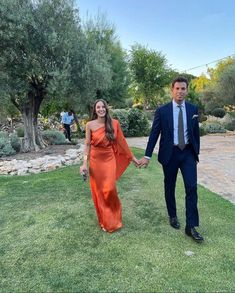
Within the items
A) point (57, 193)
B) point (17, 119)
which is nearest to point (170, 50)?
point (17, 119)

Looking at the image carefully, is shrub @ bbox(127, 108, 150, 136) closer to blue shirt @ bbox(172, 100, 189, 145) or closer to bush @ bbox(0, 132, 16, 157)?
bush @ bbox(0, 132, 16, 157)

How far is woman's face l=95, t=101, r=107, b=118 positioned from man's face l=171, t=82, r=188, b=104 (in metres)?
0.96

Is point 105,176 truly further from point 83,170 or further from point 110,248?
point 110,248

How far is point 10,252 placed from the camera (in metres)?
3.91

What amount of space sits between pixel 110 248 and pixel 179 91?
2025mm

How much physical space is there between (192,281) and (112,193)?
1.55m

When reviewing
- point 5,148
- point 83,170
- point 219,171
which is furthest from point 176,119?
point 5,148

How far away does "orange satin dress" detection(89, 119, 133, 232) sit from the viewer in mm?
4344

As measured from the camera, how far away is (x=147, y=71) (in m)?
27.0

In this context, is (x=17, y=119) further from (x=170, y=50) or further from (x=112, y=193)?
(x=112, y=193)

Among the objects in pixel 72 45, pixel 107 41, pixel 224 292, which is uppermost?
pixel 107 41

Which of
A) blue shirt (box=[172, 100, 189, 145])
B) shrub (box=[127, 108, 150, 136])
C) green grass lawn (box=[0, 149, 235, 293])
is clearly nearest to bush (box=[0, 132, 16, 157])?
green grass lawn (box=[0, 149, 235, 293])

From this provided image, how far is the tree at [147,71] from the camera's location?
89.1 feet

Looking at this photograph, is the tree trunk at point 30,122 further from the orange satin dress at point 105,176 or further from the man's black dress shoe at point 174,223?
the man's black dress shoe at point 174,223
